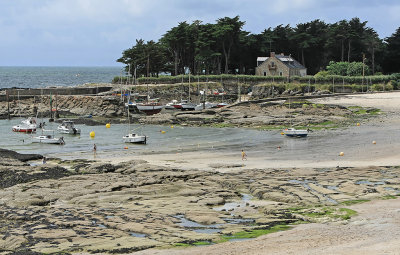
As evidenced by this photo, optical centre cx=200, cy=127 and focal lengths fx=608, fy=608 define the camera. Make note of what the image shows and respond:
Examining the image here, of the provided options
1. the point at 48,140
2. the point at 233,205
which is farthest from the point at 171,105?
the point at 233,205

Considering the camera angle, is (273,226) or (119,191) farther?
(119,191)

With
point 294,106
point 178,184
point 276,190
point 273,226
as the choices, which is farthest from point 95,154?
point 294,106

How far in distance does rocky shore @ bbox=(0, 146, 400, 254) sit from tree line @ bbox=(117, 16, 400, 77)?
83474 millimetres

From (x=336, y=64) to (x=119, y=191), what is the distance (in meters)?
96.1

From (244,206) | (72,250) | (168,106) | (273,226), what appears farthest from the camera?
(168,106)

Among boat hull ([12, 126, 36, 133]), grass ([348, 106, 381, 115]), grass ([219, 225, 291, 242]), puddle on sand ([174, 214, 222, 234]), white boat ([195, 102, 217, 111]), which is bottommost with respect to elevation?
puddle on sand ([174, 214, 222, 234])

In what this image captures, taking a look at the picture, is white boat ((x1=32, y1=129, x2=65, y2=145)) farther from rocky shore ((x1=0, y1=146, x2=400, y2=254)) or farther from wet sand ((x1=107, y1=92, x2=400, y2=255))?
wet sand ((x1=107, y1=92, x2=400, y2=255))

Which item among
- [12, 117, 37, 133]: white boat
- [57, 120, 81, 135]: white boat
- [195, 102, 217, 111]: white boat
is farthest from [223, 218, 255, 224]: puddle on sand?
[195, 102, 217, 111]: white boat

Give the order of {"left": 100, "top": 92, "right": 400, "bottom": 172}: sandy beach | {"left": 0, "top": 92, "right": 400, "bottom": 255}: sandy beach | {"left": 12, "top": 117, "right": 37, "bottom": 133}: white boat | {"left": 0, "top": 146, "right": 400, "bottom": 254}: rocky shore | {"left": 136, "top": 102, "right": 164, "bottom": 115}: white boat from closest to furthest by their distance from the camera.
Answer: {"left": 0, "top": 92, "right": 400, "bottom": 255}: sandy beach, {"left": 0, "top": 146, "right": 400, "bottom": 254}: rocky shore, {"left": 100, "top": 92, "right": 400, "bottom": 172}: sandy beach, {"left": 12, "top": 117, "right": 37, "bottom": 133}: white boat, {"left": 136, "top": 102, "right": 164, "bottom": 115}: white boat

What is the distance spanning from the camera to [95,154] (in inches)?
2229

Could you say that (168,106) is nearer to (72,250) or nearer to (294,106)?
(294,106)

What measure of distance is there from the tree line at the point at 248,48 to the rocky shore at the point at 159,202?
83.5 meters

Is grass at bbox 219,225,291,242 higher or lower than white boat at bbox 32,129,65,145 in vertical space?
lower

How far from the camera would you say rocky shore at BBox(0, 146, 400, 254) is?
88.4 feet
